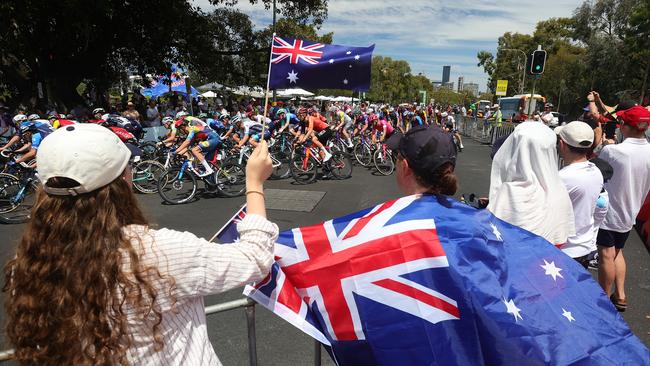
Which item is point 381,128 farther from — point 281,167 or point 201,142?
point 201,142

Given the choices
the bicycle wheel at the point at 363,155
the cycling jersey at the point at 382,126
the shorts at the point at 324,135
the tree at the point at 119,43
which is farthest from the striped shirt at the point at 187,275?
the tree at the point at 119,43

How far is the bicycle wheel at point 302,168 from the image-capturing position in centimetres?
1088

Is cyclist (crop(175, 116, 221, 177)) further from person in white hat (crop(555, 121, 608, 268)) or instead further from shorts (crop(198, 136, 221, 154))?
person in white hat (crop(555, 121, 608, 268))

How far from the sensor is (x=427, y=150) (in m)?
1.81

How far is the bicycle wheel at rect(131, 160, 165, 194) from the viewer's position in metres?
9.54

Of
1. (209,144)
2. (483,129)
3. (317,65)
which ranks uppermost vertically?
(317,65)

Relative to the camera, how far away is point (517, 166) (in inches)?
108

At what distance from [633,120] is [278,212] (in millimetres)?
5612

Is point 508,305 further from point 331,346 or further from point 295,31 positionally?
point 295,31

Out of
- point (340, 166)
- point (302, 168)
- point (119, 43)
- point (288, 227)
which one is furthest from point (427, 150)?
point (119, 43)

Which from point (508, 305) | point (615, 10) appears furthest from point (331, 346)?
point (615, 10)

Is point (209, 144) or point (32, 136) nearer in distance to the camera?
point (32, 136)

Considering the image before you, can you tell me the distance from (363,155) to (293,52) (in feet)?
34.2

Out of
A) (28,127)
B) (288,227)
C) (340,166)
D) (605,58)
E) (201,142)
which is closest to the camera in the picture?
(288,227)
